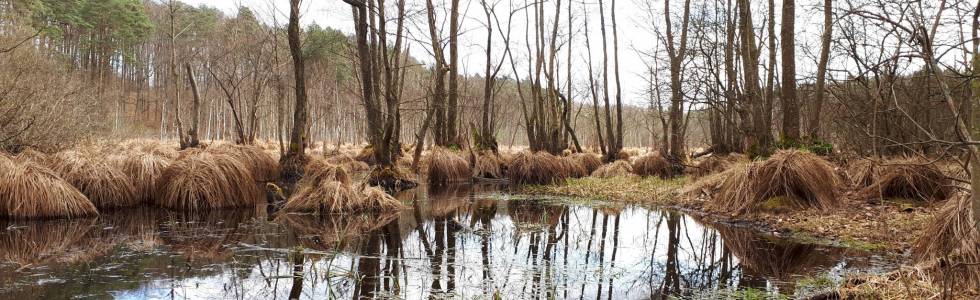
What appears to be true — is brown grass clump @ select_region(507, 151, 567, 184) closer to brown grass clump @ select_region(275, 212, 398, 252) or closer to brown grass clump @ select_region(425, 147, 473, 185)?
brown grass clump @ select_region(425, 147, 473, 185)

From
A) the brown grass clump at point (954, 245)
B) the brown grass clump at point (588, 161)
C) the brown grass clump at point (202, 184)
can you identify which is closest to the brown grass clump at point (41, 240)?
the brown grass clump at point (202, 184)

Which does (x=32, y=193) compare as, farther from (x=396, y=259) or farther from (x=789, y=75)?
(x=789, y=75)

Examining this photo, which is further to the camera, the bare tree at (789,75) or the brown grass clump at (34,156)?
the bare tree at (789,75)

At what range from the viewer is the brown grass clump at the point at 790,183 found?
22.8ft

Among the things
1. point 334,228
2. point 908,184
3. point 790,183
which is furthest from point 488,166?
point 908,184

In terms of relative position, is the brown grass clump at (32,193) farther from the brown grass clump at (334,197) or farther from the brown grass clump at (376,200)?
the brown grass clump at (376,200)

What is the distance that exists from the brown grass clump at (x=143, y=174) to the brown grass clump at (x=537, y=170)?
7.94m

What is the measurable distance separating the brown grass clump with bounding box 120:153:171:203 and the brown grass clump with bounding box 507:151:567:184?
7.94m

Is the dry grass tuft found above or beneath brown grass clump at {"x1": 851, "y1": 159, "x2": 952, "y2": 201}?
above

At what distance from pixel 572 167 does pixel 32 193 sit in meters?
11.4

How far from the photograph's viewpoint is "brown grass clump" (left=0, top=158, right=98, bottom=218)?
6.00 metres

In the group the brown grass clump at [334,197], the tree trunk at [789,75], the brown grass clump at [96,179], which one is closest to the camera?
the brown grass clump at [96,179]

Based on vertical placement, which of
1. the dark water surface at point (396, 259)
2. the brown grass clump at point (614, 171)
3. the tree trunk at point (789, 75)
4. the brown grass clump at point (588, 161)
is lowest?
the dark water surface at point (396, 259)

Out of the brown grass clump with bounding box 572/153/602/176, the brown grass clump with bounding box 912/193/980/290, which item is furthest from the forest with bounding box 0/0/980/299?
the brown grass clump with bounding box 572/153/602/176
